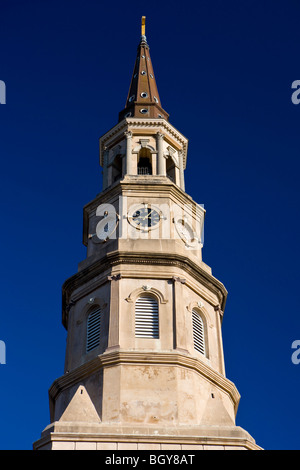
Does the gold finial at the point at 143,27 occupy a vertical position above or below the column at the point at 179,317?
above

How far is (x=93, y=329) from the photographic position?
35.6 meters

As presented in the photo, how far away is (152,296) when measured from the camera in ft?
117

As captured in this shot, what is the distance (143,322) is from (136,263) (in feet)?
10.4

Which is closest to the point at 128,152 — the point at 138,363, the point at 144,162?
the point at 144,162

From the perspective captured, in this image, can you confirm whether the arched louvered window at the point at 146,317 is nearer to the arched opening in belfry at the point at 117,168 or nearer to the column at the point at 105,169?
the column at the point at 105,169

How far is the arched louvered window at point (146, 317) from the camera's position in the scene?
34312 millimetres

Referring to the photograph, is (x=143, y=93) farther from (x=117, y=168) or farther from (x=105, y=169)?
(x=105, y=169)

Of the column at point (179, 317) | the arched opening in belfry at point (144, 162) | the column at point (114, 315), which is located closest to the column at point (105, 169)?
the arched opening in belfry at point (144, 162)

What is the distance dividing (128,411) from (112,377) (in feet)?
5.63

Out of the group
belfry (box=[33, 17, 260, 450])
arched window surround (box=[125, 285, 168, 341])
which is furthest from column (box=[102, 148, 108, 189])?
arched window surround (box=[125, 285, 168, 341])

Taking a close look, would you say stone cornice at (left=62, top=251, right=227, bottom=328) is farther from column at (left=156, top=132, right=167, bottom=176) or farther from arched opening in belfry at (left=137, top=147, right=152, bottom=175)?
arched opening in belfry at (left=137, top=147, right=152, bottom=175)

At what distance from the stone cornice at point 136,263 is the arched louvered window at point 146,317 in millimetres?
1956
